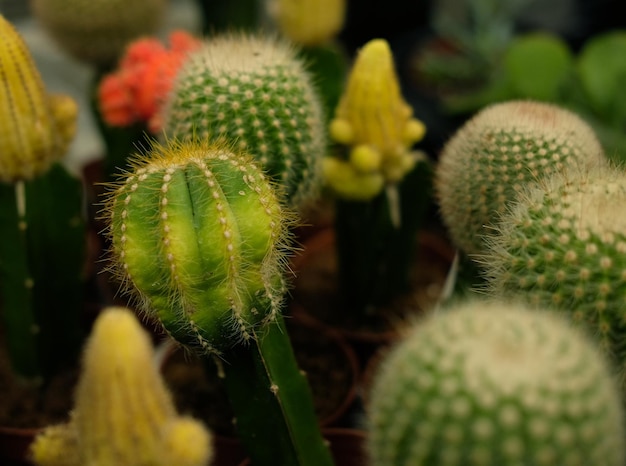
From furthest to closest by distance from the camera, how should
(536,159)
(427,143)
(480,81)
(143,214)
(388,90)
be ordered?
(480,81) → (427,143) → (388,90) → (536,159) → (143,214)

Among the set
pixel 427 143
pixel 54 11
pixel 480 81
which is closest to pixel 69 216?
pixel 54 11

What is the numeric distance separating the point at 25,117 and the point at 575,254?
719mm

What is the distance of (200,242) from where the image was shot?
29.9 inches

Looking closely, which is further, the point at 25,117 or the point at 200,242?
the point at 25,117

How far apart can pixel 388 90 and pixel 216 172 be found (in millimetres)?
415

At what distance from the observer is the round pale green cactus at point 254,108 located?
1.00 metres

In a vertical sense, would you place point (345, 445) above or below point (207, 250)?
below

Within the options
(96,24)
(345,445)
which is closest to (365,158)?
(345,445)

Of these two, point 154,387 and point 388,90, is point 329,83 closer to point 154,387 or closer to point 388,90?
point 388,90

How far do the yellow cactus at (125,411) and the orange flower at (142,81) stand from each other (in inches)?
29.1

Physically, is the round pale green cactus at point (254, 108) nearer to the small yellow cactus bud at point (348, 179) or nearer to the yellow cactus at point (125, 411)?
the small yellow cactus bud at point (348, 179)

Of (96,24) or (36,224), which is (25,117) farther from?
(96,24)

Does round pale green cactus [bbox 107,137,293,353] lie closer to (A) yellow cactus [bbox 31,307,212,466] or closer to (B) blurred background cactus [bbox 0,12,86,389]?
(A) yellow cactus [bbox 31,307,212,466]

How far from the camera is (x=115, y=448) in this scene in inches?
24.9
